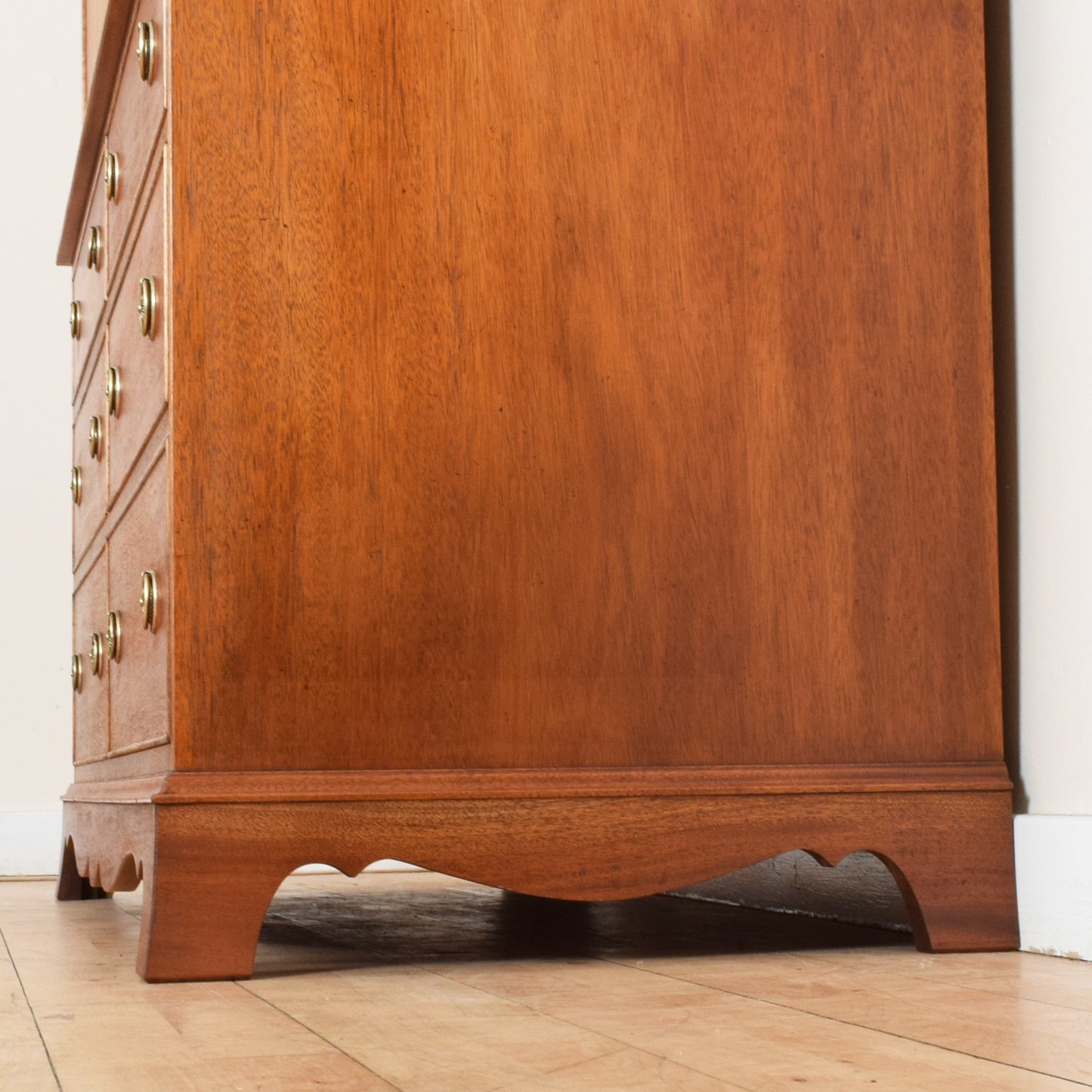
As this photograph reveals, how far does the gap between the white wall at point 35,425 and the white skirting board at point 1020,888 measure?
141 centimetres

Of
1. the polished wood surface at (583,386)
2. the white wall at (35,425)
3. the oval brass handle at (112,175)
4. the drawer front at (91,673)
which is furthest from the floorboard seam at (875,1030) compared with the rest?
the white wall at (35,425)

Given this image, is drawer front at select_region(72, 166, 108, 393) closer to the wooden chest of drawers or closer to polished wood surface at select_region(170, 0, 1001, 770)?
the wooden chest of drawers

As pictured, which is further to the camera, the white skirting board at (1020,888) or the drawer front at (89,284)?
the drawer front at (89,284)

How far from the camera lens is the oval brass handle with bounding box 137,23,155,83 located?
4.54 ft

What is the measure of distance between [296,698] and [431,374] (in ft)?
1.05

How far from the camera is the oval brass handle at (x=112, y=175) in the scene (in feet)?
5.61

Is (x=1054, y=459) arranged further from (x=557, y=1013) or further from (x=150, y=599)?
(x=150, y=599)

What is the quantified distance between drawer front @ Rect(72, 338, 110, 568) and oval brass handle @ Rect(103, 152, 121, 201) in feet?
0.68

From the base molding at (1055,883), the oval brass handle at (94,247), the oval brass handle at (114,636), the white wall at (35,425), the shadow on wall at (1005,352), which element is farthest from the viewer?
the white wall at (35,425)

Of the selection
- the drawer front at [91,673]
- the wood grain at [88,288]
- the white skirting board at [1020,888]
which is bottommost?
the white skirting board at [1020,888]

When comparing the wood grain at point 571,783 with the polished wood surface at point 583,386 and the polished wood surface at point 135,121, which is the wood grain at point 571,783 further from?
the polished wood surface at point 135,121

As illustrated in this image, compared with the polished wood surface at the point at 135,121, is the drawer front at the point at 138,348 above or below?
below

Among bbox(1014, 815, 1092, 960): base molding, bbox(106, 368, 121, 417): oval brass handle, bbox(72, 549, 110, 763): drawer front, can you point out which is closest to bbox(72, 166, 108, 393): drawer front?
bbox(106, 368, 121, 417): oval brass handle

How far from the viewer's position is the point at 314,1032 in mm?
957
